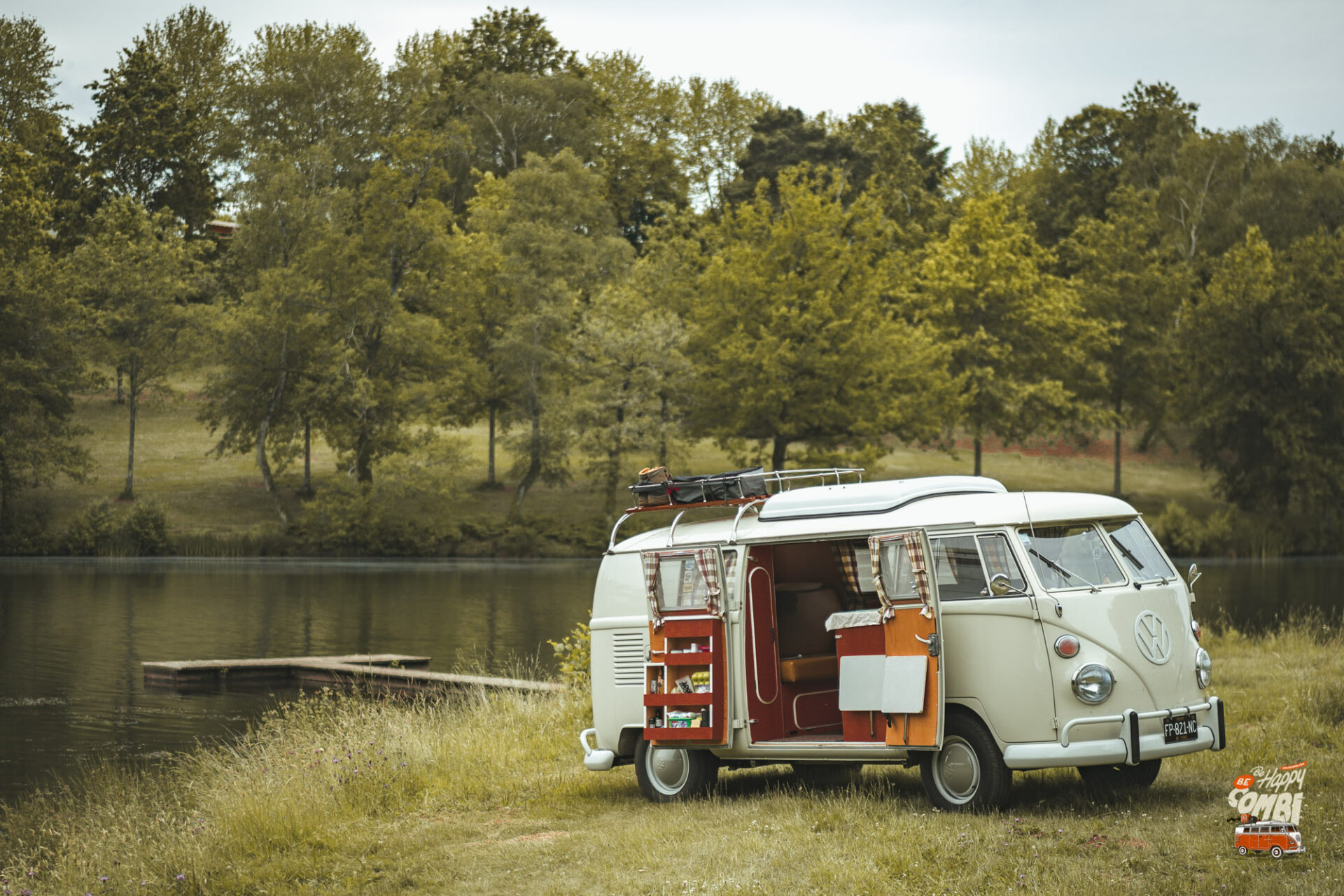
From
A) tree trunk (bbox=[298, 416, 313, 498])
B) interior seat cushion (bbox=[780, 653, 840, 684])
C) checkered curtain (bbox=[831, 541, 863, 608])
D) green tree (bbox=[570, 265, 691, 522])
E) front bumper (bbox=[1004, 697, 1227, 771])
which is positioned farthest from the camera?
tree trunk (bbox=[298, 416, 313, 498])

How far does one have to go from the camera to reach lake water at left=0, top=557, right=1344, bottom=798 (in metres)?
20.5

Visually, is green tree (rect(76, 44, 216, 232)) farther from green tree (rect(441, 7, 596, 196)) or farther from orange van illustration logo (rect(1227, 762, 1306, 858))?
orange van illustration logo (rect(1227, 762, 1306, 858))

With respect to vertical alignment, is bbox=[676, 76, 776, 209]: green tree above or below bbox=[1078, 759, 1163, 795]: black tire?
above

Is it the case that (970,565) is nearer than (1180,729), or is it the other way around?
(1180,729)

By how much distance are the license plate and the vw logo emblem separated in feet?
1.40

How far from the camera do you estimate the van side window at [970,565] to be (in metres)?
10.3

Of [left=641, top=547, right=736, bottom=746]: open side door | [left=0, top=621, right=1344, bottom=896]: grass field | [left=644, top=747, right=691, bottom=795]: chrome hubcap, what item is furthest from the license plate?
[left=644, top=747, right=691, bottom=795]: chrome hubcap

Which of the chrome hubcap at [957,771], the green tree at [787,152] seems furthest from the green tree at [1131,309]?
the chrome hubcap at [957,771]

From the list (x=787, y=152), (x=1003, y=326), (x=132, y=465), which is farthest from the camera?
(x=787, y=152)

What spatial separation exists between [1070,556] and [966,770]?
1.78 metres

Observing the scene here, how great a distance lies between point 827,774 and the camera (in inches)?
503

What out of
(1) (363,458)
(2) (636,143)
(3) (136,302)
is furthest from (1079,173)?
(3) (136,302)

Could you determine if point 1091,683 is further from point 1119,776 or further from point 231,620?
point 231,620

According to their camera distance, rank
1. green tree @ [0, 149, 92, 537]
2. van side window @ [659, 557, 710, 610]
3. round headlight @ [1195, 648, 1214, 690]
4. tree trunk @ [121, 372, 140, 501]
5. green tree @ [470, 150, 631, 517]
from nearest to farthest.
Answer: round headlight @ [1195, 648, 1214, 690], van side window @ [659, 557, 710, 610], green tree @ [0, 149, 92, 537], tree trunk @ [121, 372, 140, 501], green tree @ [470, 150, 631, 517]
